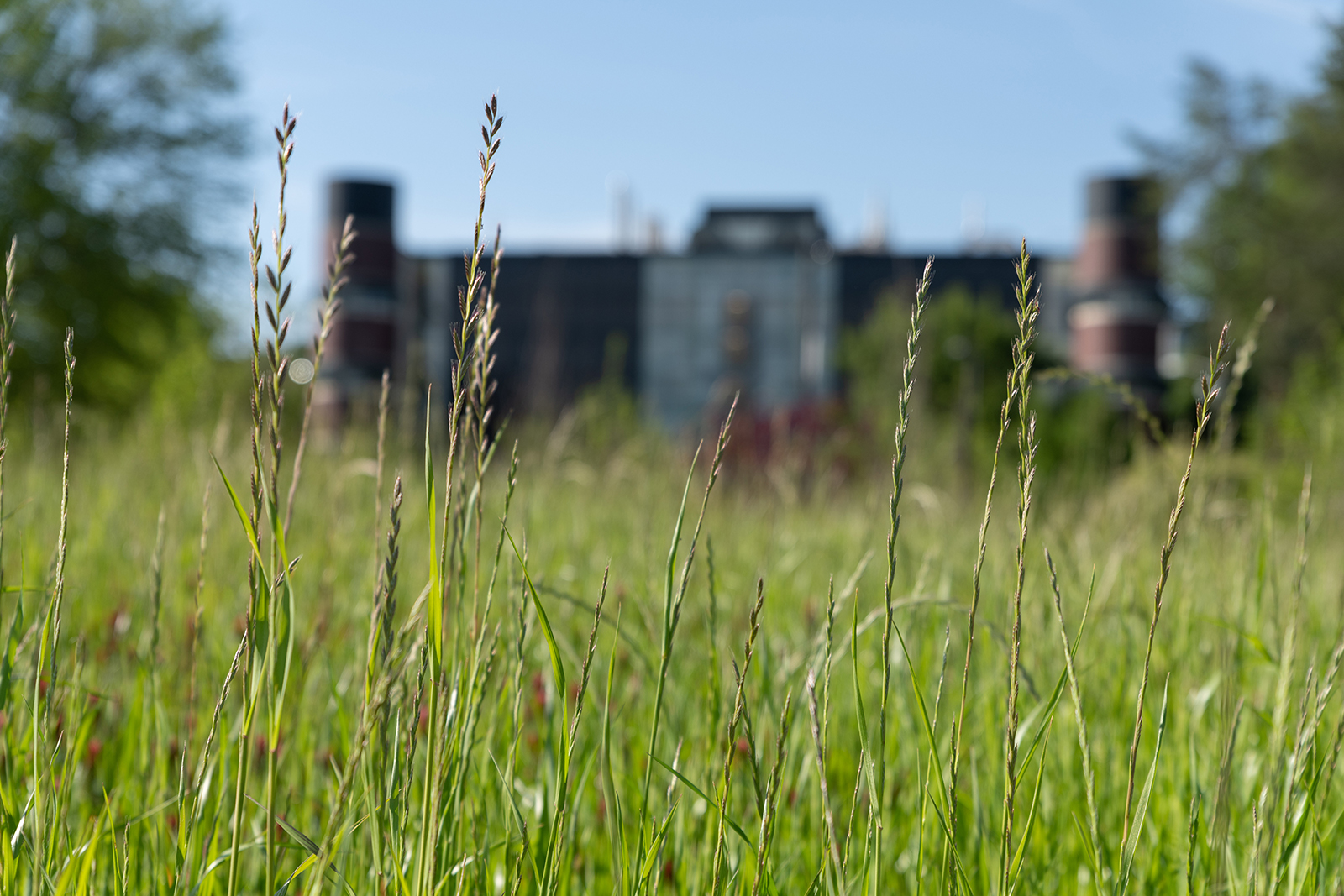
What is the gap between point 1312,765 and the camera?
107cm

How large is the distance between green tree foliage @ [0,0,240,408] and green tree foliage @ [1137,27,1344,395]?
58.9 ft

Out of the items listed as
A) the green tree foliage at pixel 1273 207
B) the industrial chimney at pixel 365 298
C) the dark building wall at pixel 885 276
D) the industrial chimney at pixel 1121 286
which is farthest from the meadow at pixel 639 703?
the dark building wall at pixel 885 276

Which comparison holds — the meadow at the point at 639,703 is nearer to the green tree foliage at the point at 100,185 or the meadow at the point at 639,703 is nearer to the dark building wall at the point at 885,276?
the green tree foliage at the point at 100,185

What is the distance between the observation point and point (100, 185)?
1669 cm

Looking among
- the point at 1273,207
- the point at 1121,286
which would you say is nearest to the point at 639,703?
the point at 1273,207

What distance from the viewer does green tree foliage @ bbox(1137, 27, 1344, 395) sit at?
15.2 m

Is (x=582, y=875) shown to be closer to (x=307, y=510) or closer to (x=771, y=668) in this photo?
(x=771, y=668)

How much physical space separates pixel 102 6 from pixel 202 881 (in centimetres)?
2032

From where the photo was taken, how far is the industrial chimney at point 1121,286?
71.7 ft

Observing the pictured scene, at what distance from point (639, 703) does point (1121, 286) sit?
77.2ft

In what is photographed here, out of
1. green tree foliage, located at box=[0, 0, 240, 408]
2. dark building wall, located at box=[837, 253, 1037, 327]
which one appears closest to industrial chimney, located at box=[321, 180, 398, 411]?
green tree foliage, located at box=[0, 0, 240, 408]

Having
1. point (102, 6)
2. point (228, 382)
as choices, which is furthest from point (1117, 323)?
point (102, 6)

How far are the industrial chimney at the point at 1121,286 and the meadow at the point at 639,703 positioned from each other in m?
21.1

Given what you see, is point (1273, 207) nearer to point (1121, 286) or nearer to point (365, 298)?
point (1121, 286)
